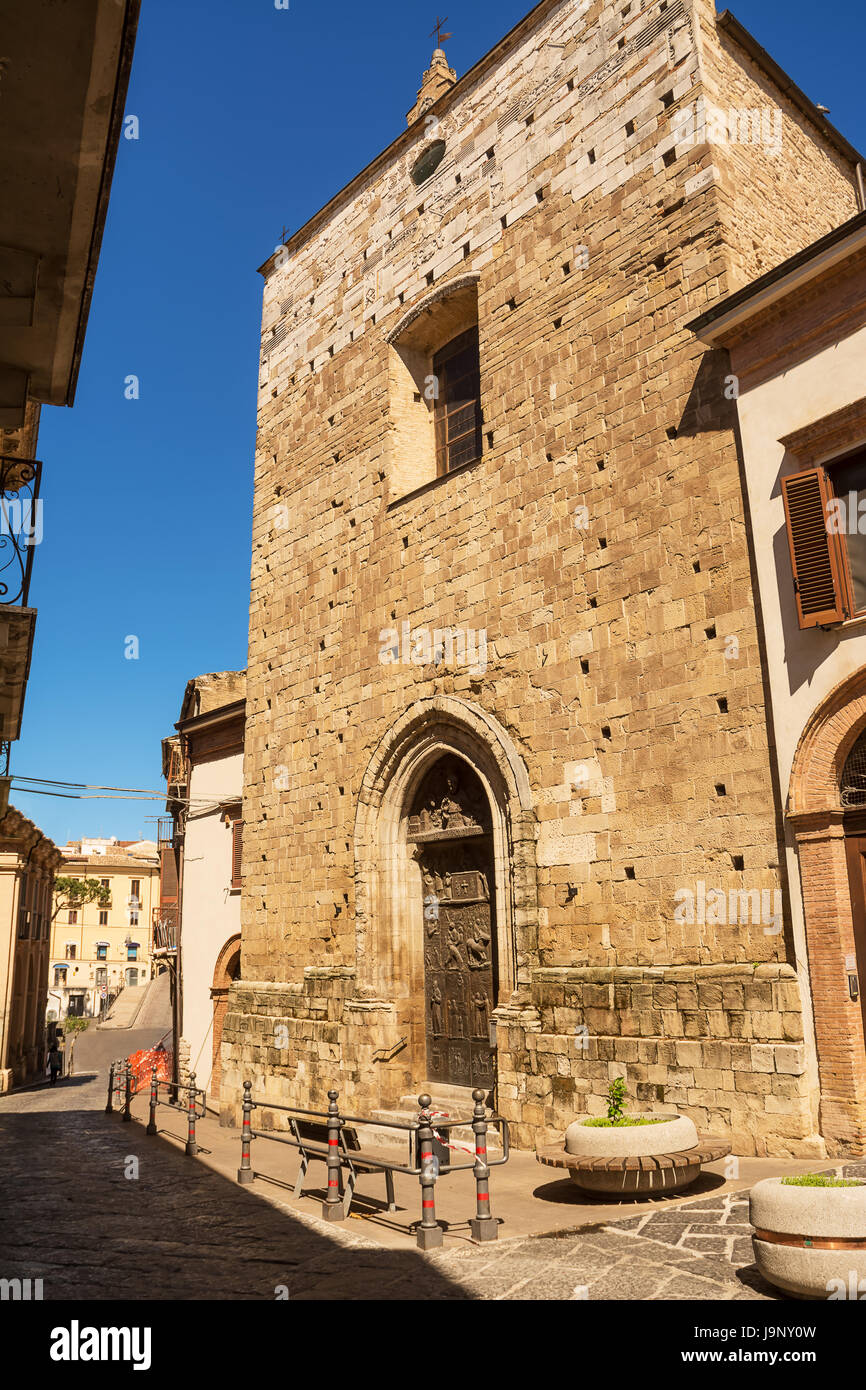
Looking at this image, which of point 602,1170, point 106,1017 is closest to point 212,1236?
point 602,1170

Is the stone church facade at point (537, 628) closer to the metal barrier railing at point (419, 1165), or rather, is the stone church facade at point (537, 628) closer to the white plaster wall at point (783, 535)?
the white plaster wall at point (783, 535)

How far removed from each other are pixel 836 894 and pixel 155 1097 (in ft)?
34.4

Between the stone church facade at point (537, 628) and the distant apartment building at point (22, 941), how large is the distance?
14.8 meters

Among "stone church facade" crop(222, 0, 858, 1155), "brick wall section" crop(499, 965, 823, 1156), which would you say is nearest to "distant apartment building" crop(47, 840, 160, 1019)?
"stone church facade" crop(222, 0, 858, 1155)

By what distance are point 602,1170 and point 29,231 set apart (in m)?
7.07

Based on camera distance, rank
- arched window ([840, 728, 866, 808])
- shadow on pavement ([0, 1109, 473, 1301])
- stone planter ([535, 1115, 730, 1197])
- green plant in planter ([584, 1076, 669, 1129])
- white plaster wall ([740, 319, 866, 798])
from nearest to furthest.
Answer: shadow on pavement ([0, 1109, 473, 1301]) < stone planter ([535, 1115, 730, 1197]) < green plant in planter ([584, 1076, 669, 1129]) < arched window ([840, 728, 866, 808]) < white plaster wall ([740, 319, 866, 798])

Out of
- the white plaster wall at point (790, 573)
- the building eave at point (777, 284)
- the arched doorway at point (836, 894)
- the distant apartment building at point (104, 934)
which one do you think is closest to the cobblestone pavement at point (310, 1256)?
the arched doorway at point (836, 894)

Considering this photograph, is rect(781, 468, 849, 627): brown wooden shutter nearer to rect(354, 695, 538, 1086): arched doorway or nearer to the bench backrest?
rect(354, 695, 538, 1086): arched doorway

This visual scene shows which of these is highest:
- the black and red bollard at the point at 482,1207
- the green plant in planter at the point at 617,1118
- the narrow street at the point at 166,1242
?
the green plant in planter at the point at 617,1118

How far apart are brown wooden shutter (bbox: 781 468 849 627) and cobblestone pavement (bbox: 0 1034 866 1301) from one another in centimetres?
445

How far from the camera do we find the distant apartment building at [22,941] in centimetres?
2883

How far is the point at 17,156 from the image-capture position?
15.6 ft

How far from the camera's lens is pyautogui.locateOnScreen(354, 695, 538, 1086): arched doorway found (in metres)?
11.9
